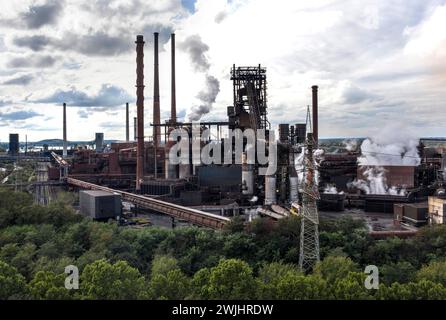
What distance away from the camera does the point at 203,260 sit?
1923 centimetres

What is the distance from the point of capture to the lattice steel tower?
17109mm

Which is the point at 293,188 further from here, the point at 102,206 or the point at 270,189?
the point at 102,206

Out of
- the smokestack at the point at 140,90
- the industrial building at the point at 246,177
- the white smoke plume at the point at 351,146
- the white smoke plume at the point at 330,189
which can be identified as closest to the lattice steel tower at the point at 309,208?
the industrial building at the point at 246,177

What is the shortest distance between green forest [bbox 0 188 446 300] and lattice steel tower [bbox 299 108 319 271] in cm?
59

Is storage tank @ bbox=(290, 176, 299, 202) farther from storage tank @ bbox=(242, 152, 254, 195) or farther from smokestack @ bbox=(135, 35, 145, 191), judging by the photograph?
smokestack @ bbox=(135, 35, 145, 191)

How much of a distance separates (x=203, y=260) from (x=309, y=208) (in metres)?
5.33

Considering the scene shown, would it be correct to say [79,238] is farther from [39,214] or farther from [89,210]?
[89,210]

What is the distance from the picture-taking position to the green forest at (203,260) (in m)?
12.9

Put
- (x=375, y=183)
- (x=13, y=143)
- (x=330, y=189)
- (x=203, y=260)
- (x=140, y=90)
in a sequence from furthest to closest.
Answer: (x=13, y=143), (x=140, y=90), (x=330, y=189), (x=375, y=183), (x=203, y=260)

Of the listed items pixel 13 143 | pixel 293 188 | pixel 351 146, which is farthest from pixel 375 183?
pixel 13 143

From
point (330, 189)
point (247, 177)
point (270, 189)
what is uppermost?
point (247, 177)

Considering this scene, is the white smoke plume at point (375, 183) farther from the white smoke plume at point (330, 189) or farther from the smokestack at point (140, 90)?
the smokestack at point (140, 90)

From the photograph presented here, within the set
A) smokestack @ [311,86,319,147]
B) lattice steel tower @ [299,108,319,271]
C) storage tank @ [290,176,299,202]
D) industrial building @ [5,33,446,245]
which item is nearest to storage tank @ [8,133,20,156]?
industrial building @ [5,33,446,245]

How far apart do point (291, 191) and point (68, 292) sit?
84.6 ft
